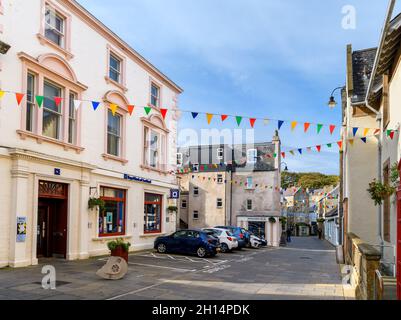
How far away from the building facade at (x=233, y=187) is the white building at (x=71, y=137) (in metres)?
17.3

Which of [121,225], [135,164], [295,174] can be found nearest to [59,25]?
[135,164]

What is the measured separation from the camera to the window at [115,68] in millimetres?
19594

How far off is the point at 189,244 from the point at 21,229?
8.50 metres

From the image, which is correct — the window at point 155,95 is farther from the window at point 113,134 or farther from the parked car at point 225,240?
the parked car at point 225,240

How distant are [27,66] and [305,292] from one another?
11382 millimetres

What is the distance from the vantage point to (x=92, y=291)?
10.1 meters

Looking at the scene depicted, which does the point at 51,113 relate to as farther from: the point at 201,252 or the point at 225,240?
the point at 225,240

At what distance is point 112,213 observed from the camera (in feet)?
63.7

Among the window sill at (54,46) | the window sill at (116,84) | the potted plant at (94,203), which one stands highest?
the window sill at (54,46)

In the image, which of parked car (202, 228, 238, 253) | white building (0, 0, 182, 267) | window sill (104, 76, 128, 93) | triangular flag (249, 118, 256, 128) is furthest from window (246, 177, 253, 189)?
triangular flag (249, 118, 256, 128)

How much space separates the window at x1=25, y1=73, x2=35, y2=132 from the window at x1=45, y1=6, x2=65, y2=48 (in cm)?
192

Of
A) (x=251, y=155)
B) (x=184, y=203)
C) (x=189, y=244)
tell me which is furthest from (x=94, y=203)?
(x=251, y=155)

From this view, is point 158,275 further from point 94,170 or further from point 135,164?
point 135,164

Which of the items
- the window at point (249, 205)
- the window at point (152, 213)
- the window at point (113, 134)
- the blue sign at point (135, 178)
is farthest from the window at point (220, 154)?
the window at point (113, 134)
